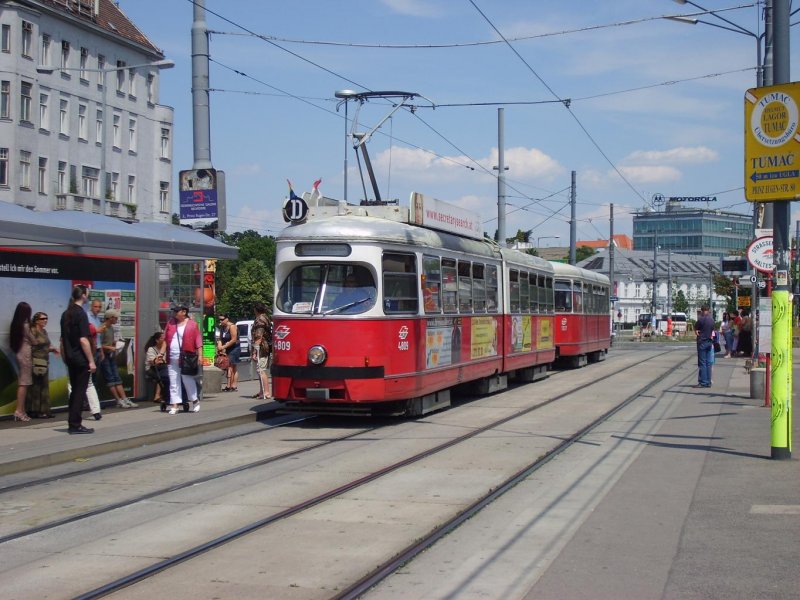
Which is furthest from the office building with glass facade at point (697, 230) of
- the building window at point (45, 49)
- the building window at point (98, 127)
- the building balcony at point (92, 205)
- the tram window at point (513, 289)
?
the tram window at point (513, 289)

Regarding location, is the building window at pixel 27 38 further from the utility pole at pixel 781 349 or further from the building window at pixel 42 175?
the utility pole at pixel 781 349

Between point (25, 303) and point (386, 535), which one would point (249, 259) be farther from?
point (386, 535)

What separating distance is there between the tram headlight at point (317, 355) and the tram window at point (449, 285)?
3048 millimetres

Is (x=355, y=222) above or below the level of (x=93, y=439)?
above

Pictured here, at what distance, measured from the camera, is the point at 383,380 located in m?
15.0

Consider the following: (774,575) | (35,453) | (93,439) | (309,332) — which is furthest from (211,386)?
(774,575)

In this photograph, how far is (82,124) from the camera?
56.0m

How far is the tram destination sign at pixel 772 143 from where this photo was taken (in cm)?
1170

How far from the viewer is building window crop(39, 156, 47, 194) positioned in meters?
52.5

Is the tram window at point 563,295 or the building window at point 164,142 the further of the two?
the building window at point 164,142

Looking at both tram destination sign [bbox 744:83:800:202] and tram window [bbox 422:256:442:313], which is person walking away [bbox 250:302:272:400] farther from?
tram destination sign [bbox 744:83:800:202]

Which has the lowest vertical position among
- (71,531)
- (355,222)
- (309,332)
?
(71,531)

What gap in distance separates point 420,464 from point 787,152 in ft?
17.4

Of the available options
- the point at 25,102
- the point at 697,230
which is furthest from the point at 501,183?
the point at 697,230
